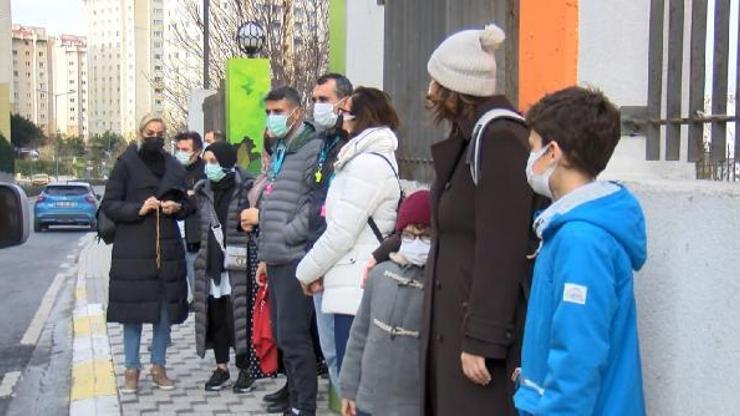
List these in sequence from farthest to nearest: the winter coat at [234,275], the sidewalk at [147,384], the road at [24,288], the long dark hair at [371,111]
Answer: the road at [24,288] < the winter coat at [234,275] < the sidewalk at [147,384] < the long dark hair at [371,111]

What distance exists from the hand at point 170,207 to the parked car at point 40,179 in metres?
69.2

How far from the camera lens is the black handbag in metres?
6.93

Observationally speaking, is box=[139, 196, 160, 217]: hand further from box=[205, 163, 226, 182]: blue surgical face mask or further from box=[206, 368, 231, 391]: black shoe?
box=[206, 368, 231, 391]: black shoe

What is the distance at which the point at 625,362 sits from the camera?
2.62 m

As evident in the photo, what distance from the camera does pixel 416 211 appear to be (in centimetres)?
383

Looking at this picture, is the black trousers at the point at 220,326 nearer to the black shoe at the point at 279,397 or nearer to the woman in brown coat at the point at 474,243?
the black shoe at the point at 279,397

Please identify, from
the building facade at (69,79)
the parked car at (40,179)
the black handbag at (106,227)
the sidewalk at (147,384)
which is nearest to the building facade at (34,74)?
the building facade at (69,79)

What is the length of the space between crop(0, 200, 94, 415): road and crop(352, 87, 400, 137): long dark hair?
4291mm

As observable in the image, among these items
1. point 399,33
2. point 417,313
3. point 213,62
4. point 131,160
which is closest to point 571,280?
point 417,313

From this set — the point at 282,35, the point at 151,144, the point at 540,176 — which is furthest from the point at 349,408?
the point at 282,35

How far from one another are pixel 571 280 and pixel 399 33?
3822 mm

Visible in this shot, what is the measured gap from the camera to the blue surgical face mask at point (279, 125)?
592 cm

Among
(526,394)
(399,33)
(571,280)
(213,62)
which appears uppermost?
(213,62)

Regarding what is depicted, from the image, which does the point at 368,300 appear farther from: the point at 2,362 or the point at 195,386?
the point at 2,362
